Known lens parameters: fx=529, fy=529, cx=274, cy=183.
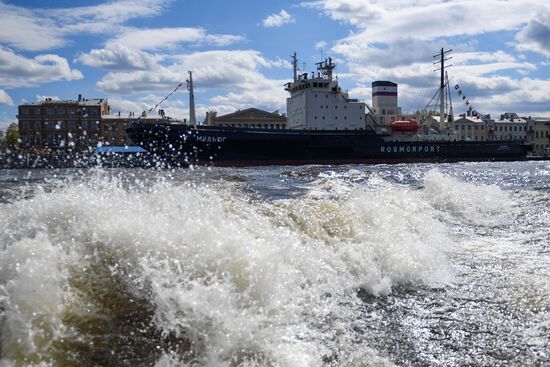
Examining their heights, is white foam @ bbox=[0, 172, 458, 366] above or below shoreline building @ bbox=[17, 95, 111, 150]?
below

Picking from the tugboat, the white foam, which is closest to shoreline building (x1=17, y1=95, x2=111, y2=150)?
the tugboat

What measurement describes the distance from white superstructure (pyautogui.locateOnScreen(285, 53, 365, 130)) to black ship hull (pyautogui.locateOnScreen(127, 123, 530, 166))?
5142 mm

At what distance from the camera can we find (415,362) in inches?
197

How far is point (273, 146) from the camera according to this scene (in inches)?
2013

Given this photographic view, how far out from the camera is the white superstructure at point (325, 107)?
60938 millimetres

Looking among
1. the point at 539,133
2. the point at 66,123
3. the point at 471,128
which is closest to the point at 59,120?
the point at 66,123

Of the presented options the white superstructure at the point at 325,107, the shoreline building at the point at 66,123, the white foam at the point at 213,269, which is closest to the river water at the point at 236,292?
the white foam at the point at 213,269

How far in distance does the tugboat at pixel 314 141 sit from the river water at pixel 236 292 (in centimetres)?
4030

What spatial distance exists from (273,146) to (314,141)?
14.8ft

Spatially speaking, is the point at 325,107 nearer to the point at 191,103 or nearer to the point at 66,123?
the point at 191,103

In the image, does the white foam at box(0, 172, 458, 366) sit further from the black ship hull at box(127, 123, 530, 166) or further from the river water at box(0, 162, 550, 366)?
the black ship hull at box(127, 123, 530, 166)

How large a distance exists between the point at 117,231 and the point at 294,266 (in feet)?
7.57

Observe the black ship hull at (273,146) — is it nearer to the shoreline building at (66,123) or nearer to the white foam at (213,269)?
the white foam at (213,269)

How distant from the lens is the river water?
4688 millimetres
